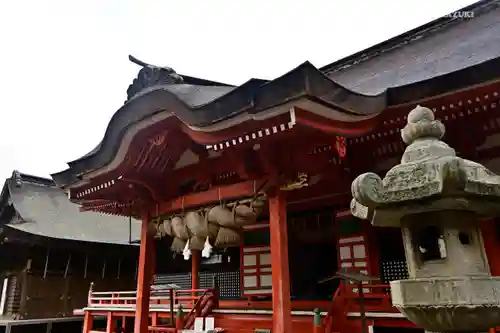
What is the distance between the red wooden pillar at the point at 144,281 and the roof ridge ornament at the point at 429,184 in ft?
15.9

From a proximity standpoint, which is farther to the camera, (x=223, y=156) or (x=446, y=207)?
(x=223, y=156)

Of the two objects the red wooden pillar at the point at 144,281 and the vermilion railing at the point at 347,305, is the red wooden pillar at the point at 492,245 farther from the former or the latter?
the red wooden pillar at the point at 144,281

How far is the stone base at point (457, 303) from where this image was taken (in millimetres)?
2449

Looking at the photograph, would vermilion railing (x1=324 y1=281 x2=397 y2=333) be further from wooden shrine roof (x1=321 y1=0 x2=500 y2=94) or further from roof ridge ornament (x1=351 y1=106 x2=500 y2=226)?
roof ridge ornament (x1=351 y1=106 x2=500 y2=226)

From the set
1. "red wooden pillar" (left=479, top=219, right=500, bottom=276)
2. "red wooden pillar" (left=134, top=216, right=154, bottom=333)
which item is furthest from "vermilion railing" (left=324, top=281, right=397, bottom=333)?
Answer: "red wooden pillar" (left=134, top=216, right=154, bottom=333)

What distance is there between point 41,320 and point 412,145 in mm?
15076

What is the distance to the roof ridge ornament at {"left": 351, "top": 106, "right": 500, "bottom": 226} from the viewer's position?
2498 millimetres

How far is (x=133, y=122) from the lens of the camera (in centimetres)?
526

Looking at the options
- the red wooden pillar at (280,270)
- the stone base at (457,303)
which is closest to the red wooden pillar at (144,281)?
the red wooden pillar at (280,270)

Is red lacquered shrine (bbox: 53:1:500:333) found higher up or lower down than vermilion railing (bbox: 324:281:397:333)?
higher up

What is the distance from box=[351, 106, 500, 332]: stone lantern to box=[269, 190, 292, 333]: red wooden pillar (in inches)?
78.3

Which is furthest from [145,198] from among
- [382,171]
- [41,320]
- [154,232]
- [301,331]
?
[41,320]

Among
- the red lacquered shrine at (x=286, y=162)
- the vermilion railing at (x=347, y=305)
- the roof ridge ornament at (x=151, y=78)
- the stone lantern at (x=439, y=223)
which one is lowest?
the vermilion railing at (x=347, y=305)

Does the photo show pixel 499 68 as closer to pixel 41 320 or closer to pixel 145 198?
pixel 145 198
